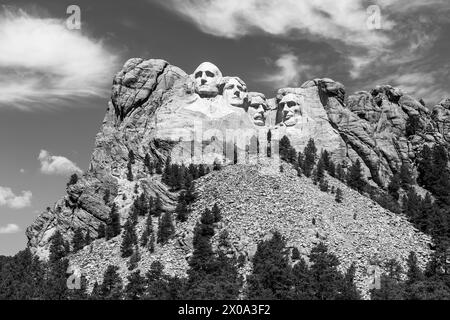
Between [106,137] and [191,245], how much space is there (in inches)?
1515

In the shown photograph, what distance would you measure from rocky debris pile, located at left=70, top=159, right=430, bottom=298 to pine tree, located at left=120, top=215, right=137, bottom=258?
133 cm

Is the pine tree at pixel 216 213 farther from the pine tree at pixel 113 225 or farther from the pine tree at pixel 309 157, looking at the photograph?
the pine tree at pixel 309 157

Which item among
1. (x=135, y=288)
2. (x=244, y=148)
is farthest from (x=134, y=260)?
(x=244, y=148)

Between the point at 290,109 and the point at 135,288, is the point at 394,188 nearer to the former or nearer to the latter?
the point at 290,109

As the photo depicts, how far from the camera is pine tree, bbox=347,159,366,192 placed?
100125 millimetres

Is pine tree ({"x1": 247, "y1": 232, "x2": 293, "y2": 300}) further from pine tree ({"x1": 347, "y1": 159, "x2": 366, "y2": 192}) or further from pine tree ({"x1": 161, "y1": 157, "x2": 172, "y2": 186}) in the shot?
pine tree ({"x1": 347, "y1": 159, "x2": 366, "y2": 192})

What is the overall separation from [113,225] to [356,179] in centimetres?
4144

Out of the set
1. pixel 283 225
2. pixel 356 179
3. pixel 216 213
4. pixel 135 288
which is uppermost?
pixel 356 179

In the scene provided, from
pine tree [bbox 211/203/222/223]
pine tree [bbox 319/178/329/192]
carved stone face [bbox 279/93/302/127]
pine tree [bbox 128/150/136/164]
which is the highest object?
carved stone face [bbox 279/93/302/127]

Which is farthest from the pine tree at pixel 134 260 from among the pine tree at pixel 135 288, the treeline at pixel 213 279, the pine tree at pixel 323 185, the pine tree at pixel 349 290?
the pine tree at pixel 323 185

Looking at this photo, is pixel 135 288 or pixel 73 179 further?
pixel 73 179

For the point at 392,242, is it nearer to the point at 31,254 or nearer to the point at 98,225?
the point at 98,225

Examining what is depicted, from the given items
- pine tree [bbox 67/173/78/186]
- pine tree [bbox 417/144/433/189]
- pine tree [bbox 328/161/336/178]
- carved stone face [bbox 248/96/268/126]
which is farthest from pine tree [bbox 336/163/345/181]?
pine tree [bbox 67/173/78/186]

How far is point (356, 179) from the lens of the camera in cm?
10106
